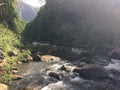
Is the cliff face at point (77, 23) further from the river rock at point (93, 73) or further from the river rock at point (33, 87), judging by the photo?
the river rock at point (33, 87)

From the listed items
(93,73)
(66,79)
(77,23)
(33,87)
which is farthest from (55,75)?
(77,23)

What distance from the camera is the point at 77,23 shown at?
7256 centimetres

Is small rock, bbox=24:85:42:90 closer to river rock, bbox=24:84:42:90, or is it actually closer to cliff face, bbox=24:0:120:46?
river rock, bbox=24:84:42:90

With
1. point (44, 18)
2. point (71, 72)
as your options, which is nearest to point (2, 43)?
point (71, 72)

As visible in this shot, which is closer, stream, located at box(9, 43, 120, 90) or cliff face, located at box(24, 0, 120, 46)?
stream, located at box(9, 43, 120, 90)

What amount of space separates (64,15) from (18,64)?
158ft

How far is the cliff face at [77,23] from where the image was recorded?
62719 mm

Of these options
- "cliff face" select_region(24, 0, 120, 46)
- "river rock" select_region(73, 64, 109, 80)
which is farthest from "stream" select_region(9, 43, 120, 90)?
"cliff face" select_region(24, 0, 120, 46)

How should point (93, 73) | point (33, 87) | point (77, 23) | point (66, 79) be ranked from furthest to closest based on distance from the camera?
1. point (77, 23)
2. point (93, 73)
3. point (66, 79)
4. point (33, 87)

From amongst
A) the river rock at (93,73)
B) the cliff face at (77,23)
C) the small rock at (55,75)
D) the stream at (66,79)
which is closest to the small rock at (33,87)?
the stream at (66,79)

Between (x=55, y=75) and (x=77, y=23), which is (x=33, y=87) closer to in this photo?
(x=55, y=75)

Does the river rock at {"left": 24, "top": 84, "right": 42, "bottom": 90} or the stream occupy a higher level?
the river rock at {"left": 24, "top": 84, "right": 42, "bottom": 90}

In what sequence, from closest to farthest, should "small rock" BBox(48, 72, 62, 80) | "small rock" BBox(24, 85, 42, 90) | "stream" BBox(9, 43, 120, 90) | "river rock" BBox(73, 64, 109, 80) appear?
"small rock" BBox(24, 85, 42, 90) < "stream" BBox(9, 43, 120, 90) < "small rock" BBox(48, 72, 62, 80) < "river rock" BBox(73, 64, 109, 80)

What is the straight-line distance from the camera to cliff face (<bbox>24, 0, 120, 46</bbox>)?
62719 mm
